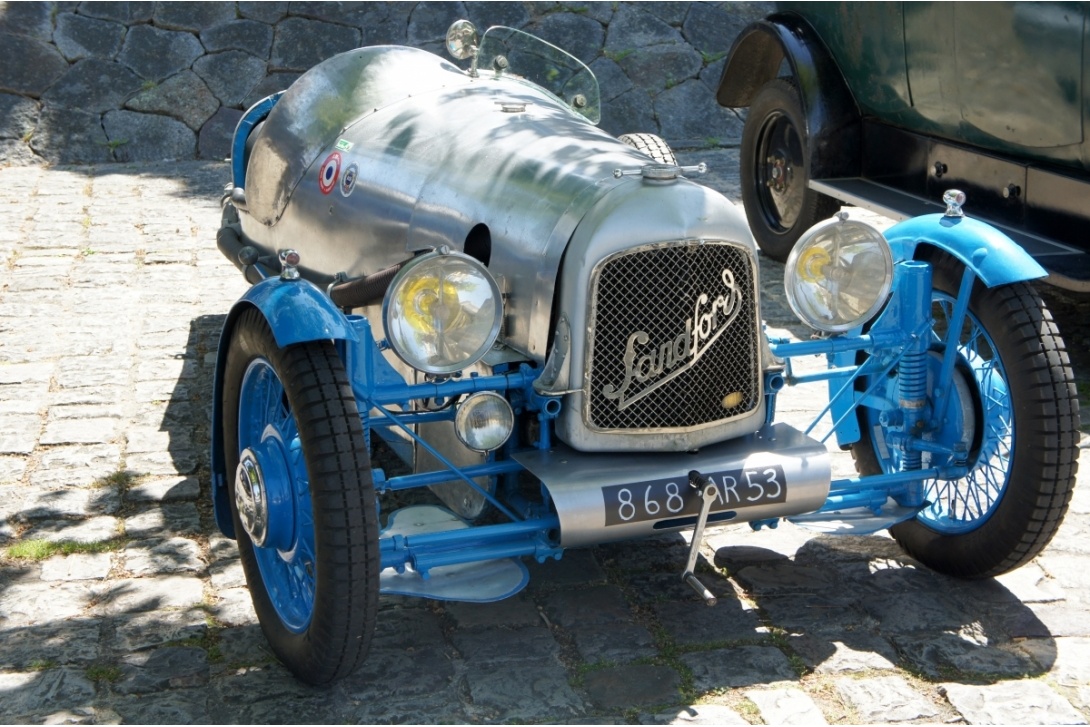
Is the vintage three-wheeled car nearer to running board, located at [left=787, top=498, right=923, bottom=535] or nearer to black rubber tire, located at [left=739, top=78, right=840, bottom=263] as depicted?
running board, located at [left=787, top=498, right=923, bottom=535]

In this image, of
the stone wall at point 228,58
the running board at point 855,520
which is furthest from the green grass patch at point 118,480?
the stone wall at point 228,58

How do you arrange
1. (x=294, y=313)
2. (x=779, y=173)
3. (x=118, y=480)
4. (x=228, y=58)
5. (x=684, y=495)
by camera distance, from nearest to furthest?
(x=294, y=313)
(x=684, y=495)
(x=118, y=480)
(x=779, y=173)
(x=228, y=58)

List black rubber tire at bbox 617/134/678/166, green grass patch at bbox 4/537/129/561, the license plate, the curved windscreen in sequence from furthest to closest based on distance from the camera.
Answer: black rubber tire at bbox 617/134/678/166, the curved windscreen, green grass patch at bbox 4/537/129/561, the license plate

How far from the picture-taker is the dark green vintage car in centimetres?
529

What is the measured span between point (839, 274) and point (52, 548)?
2.48 meters

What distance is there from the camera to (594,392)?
11.0ft

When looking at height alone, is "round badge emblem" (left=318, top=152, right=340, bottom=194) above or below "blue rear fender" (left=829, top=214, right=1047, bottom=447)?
below

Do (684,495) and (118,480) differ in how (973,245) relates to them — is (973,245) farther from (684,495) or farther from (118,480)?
(118,480)

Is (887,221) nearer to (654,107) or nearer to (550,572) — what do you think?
(654,107)

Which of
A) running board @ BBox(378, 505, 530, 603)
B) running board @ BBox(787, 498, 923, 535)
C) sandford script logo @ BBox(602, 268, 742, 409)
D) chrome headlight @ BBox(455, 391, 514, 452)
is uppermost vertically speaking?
sandford script logo @ BBox(602, 268, 742, 409)

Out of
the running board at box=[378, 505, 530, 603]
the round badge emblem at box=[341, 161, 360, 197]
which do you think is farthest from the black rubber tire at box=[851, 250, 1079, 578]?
the round badge emblem at box=[341, 161, 360, 197]

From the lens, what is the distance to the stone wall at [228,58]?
31.8ft

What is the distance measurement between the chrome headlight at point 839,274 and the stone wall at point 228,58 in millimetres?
6671

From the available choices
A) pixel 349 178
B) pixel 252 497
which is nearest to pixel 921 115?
pixel 349 178
